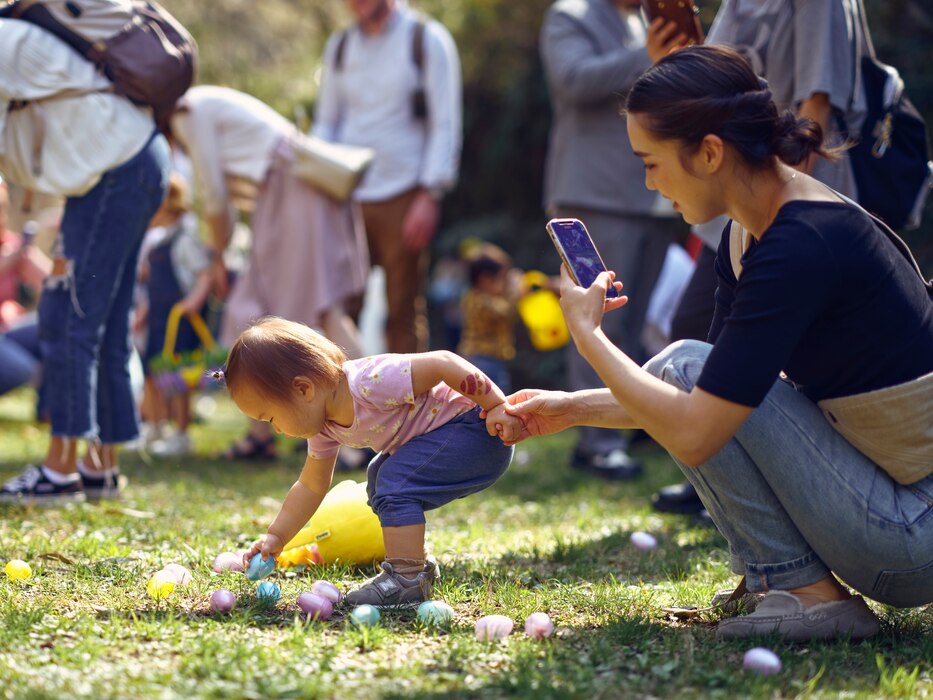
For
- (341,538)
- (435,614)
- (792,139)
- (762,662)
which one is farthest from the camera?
(341,538)

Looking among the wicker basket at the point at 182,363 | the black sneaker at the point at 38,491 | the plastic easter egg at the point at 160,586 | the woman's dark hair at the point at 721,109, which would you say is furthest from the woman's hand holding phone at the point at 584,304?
the wicker basket at the point at 182,363

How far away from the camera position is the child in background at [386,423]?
2811 mm

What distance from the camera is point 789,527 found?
2.58 meters

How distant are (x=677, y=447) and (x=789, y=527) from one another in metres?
0.39

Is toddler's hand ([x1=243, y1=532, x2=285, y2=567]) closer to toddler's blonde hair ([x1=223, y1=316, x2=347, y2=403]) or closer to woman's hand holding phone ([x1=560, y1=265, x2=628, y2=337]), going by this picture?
toddler's blonde hair ([x1=223, y1=316, x2=347, y2=403])

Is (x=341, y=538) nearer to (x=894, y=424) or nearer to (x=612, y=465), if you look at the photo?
(x=894, y=424)

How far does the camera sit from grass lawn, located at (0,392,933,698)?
7.39 feet

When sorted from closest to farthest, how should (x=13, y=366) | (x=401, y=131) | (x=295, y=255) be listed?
(x=295, y=255), (x=401, y=131), (x=13, y=366)

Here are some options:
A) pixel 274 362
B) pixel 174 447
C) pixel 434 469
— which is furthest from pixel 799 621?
pixel 174 447

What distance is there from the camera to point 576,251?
2.66 meters

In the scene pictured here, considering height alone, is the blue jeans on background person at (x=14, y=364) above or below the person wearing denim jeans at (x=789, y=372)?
below

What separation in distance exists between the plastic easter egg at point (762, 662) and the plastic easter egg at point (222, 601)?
1.26 m

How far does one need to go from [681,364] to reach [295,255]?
3.58 meters

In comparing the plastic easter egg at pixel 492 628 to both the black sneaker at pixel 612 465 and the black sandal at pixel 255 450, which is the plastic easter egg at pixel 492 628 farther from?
the black sandal at pixel 255 450
